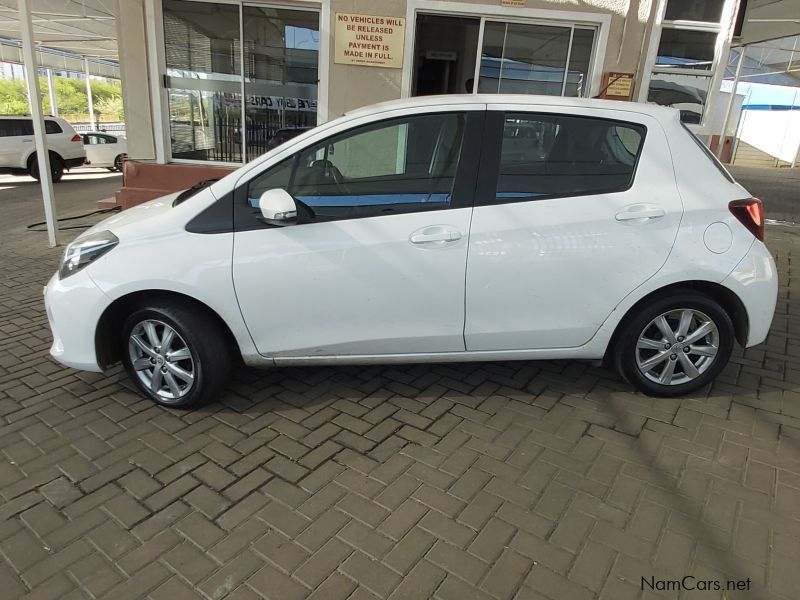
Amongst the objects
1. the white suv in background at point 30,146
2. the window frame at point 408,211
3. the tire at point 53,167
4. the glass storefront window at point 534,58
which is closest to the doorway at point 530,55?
the glass storefront window at point 534,58

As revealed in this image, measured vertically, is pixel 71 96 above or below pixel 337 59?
below

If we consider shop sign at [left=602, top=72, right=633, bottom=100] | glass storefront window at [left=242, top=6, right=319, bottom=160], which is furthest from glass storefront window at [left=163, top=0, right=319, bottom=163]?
shop sign at [left=602, top=72, right=633, bottom=100]

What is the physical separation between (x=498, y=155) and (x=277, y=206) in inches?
48.8

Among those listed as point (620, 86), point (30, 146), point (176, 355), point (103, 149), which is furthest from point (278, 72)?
point (103, 149)

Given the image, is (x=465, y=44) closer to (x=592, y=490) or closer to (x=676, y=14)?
(x=676, y=14)

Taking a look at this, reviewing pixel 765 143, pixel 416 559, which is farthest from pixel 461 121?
pixel 765 143

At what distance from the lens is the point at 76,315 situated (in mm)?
3084

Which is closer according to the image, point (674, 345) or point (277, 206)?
point (277, 206)

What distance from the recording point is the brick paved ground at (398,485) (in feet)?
7.09

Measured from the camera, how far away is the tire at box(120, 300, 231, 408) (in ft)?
10.1

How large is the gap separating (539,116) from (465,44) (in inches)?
251

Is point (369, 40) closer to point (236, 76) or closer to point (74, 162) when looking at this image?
point (236, 76)

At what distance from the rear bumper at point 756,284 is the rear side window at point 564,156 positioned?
81 centimetres

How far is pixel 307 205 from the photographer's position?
3.03 meters
